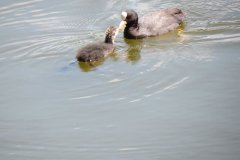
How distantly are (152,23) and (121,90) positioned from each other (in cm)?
304

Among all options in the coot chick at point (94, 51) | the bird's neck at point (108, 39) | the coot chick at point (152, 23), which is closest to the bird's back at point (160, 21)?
the coot chick at point (152, 23)

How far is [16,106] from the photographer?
28.5 ft

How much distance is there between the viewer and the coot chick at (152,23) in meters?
11.3

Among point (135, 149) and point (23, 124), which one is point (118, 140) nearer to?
point (135, 149)

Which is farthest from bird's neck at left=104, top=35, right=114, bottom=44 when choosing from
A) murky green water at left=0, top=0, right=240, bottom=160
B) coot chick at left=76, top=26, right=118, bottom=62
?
murky green water at left=0, top=0, right=240, bottom=160

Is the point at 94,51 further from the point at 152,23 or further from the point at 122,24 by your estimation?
the point at 152,23

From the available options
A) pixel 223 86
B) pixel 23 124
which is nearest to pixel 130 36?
pixel 223 86

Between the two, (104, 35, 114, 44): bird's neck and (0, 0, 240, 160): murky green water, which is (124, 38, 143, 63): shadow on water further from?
(104, 35, 114, 44): bird's neck

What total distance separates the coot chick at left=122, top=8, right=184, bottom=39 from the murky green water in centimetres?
20

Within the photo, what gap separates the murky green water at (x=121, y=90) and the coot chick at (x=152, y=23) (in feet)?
0.66

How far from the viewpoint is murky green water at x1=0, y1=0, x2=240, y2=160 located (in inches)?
292

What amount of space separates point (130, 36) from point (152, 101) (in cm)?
319

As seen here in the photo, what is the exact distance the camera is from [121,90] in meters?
8.88

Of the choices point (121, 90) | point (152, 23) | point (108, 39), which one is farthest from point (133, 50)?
point (121, 90)
